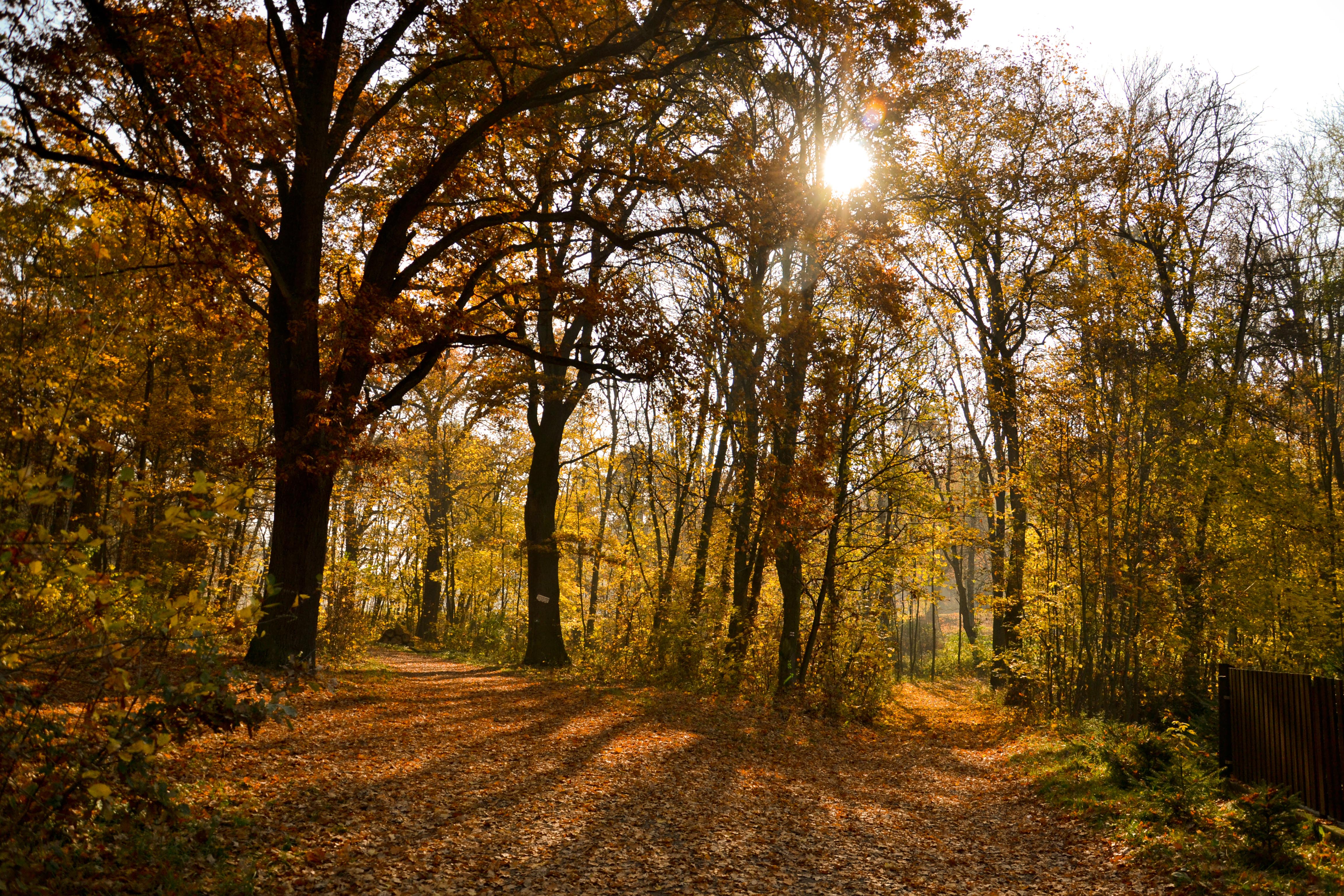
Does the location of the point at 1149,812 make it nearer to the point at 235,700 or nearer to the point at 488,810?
the point at 488,810

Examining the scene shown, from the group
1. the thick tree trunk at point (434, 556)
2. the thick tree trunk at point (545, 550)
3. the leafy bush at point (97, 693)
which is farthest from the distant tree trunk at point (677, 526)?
the thick tree trunk at point (434, 556)

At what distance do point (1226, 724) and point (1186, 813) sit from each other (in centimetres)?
232

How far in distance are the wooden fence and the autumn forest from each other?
2.35 ft

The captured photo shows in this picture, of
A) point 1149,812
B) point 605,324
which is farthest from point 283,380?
point 1149,812

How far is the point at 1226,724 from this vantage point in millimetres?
8859

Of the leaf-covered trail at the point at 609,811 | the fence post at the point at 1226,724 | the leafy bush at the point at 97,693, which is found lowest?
the leaf-covered trail at the point at 609,811

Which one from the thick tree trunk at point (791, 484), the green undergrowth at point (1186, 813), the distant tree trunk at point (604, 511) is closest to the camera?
the green undergrowth at point (1186, 813)

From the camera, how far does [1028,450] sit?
44.7ft

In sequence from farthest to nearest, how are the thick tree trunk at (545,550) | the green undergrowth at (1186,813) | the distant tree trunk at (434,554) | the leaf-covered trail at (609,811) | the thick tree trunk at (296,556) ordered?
the distant tree trunk at (434,554)
the thick tree trunk at (545,550)
the thick tree trunk at (296,556)
the green undergrowth at (1186,813)
the leaf-covered trail at (609,811)

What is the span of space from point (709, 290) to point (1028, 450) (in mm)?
6488

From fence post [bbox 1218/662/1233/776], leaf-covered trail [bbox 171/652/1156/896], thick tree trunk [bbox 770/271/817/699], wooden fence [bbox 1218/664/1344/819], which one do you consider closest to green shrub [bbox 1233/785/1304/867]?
leaf-covered trail [bbox 171/652/1156/896]

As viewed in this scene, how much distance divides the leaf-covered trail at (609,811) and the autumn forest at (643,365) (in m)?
0.28

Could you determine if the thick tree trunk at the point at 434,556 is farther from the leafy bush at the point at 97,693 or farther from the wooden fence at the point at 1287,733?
the leafy bush at the point at 97,693

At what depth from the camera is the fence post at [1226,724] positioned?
8.73 m
